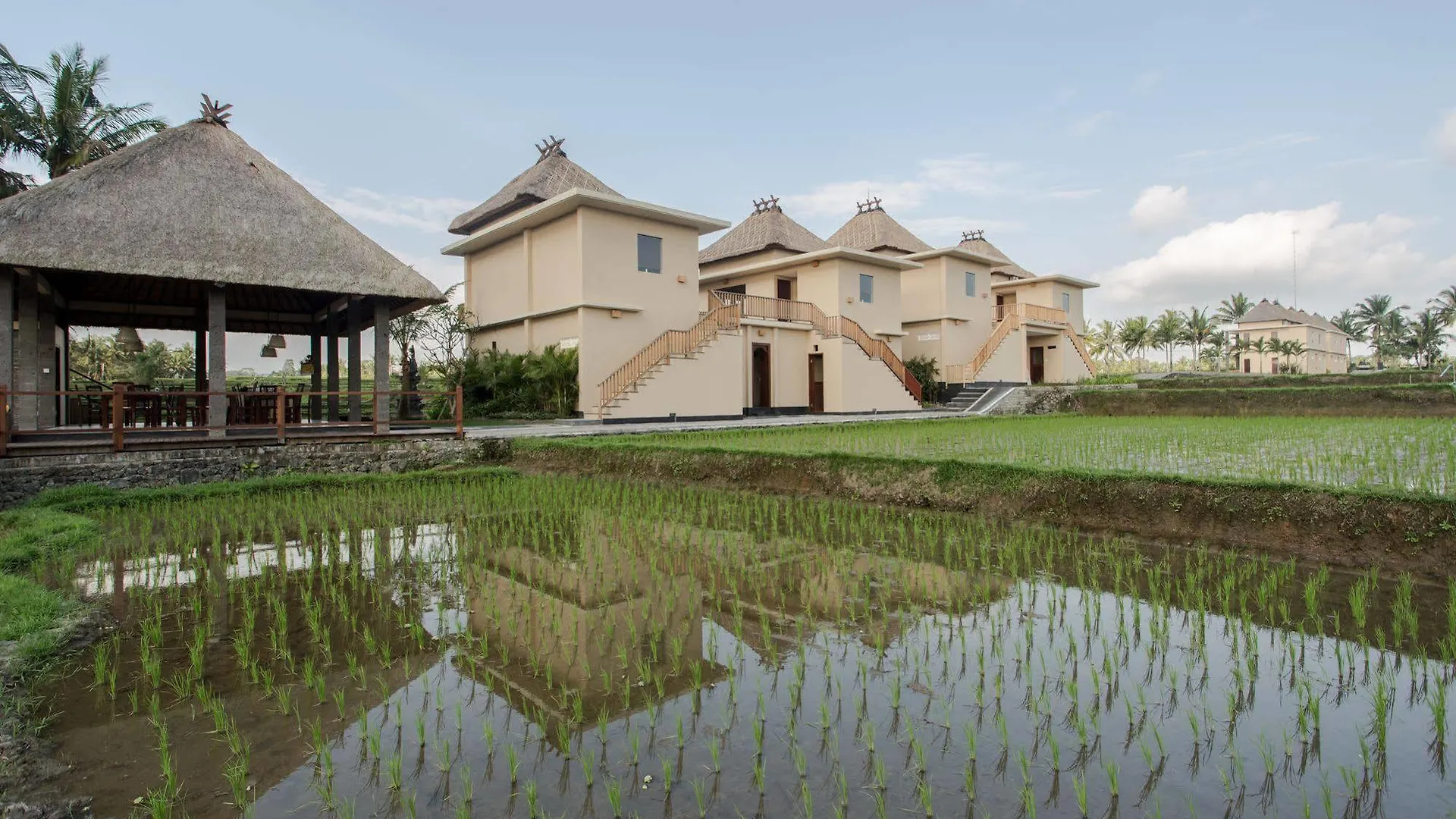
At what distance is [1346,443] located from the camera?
10938 millimetres

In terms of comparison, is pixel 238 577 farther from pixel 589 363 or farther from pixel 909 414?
pixel 909 414

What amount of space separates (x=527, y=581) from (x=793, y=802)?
3.48 m

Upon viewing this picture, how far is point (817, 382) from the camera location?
1000 inches

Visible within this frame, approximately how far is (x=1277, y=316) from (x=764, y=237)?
192 ft

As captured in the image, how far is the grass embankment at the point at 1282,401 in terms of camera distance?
720 inches

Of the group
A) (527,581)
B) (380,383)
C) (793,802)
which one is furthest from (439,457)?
(793,802)

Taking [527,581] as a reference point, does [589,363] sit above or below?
above

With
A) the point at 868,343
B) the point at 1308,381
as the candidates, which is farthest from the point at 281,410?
the point at 1308,381

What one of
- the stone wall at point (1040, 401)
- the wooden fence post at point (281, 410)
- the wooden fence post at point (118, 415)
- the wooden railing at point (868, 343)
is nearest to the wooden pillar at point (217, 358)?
the wooden fence post at point (281, 410)

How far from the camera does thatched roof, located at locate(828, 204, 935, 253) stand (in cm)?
3169

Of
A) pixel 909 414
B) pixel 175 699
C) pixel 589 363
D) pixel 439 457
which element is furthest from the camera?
pixel 909 414

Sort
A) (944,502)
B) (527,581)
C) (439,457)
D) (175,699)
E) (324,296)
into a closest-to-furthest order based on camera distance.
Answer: (175,699)
(527,581)
(944,502)
(439,457)
(324,296)

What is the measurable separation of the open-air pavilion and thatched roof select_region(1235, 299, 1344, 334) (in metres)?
73.2

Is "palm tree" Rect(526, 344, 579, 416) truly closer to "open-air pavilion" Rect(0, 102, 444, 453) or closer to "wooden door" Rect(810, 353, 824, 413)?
"open-air pavilion" Rect(0, 102, 444, 453)
